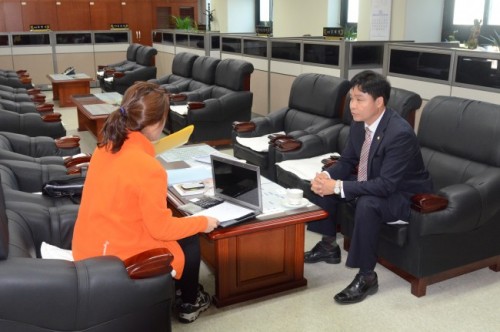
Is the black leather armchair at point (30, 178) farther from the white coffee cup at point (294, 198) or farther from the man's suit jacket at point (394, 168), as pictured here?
the man's suit jacket at point (394, 168)

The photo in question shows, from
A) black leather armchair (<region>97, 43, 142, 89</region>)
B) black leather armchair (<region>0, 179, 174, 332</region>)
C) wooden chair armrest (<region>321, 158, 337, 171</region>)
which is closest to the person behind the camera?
black leather armchair (<region>0, 179, 174, 332</region>)

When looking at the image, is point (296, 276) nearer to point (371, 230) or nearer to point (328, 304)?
point (328, 304)

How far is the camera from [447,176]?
292 centimetres

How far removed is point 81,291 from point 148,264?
25 cm

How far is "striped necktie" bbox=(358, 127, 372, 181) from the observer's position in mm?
2764

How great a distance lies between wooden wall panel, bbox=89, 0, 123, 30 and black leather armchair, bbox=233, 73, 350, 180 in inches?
327

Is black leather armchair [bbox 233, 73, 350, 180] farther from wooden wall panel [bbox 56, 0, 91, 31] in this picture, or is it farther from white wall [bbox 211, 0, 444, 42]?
wooden wall panel [bbox 56, 0, 91, 31]

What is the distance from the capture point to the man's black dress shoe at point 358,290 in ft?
8.59

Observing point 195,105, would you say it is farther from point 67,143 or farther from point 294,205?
point 294,205

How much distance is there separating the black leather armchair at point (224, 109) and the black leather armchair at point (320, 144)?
70.6 inches

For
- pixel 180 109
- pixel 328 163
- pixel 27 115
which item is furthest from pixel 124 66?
pixel 328 163

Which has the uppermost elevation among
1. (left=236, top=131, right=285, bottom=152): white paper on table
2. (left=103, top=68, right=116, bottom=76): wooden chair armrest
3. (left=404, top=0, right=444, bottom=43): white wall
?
(left=404, top=0, right=444, bottom=43): white wall

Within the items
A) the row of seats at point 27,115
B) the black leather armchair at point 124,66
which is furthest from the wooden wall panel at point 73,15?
the row of seats at point 27,115

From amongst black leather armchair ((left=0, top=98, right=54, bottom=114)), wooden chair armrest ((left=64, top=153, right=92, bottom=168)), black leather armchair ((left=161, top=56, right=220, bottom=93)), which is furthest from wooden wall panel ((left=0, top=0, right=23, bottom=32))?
wooden chair armrest ((left=64, top=153, right=92, bottom=168))
